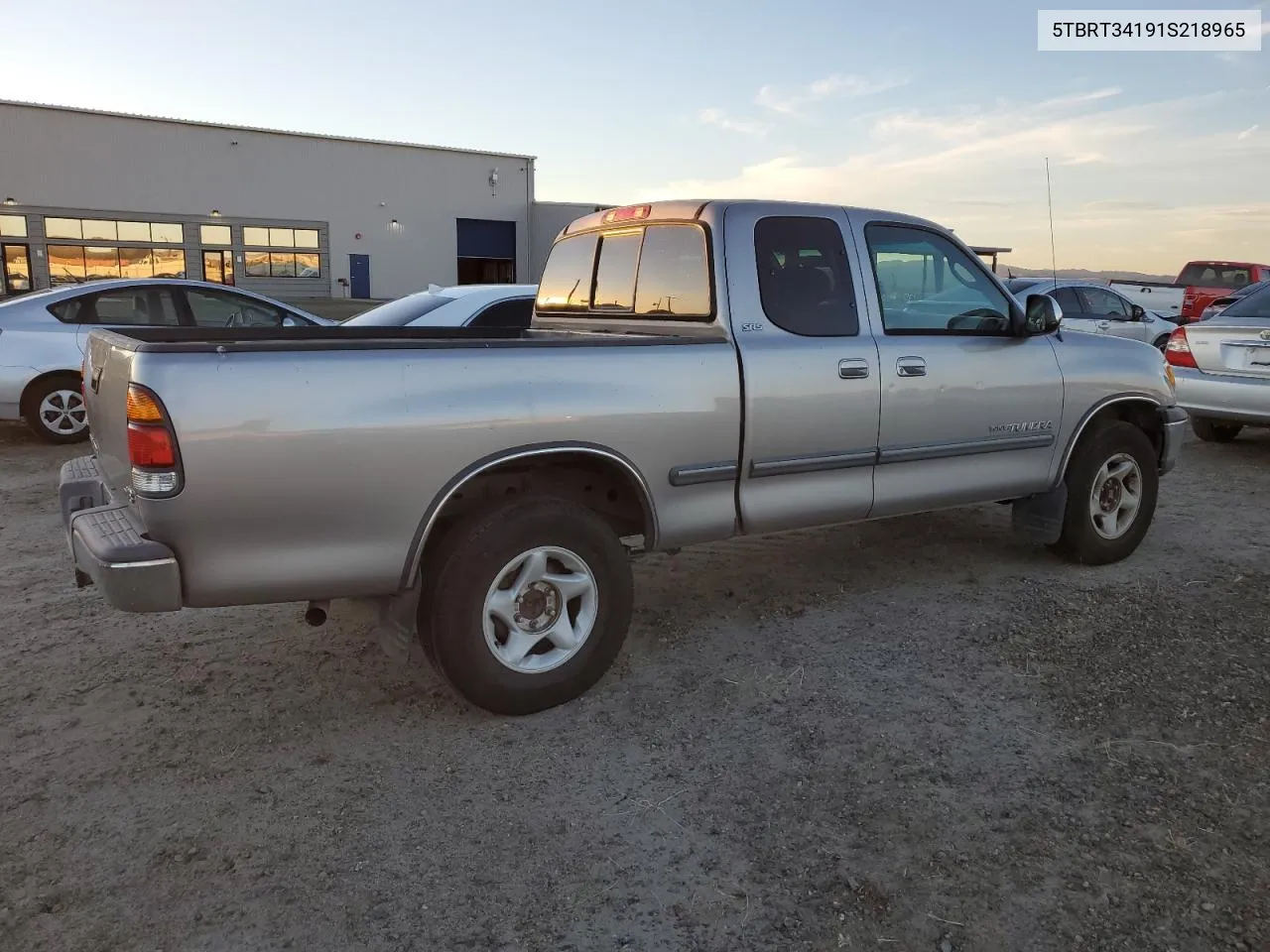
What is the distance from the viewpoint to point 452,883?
2.66 m

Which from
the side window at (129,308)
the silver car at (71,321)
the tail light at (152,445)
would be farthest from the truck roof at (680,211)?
the side window at (129,308)

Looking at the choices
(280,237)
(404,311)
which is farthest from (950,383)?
(280,237)

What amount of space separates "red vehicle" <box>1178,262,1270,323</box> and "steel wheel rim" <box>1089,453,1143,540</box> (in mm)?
13897

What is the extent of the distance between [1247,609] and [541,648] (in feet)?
11.9

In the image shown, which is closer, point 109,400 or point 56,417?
point 109,400

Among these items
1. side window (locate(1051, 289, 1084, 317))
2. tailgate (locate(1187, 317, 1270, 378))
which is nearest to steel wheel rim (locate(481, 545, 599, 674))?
tailgate (locate(1187, 317, 1270, 378))

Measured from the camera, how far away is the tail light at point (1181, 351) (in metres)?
8.56

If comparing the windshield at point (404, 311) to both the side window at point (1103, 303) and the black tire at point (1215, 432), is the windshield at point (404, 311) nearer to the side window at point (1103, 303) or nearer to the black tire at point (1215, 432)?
the black tire at point (1215, 432)

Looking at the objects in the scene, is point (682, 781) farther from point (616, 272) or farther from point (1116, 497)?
point (1116, 497)

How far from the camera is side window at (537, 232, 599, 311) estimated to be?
5039mm

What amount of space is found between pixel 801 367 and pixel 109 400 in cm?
269

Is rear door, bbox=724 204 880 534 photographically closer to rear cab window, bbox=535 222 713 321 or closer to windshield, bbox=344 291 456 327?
rear cab window, bbox=535 222 713 321

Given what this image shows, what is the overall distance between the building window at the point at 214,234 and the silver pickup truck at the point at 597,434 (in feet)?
119

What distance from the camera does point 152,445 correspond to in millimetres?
2893
